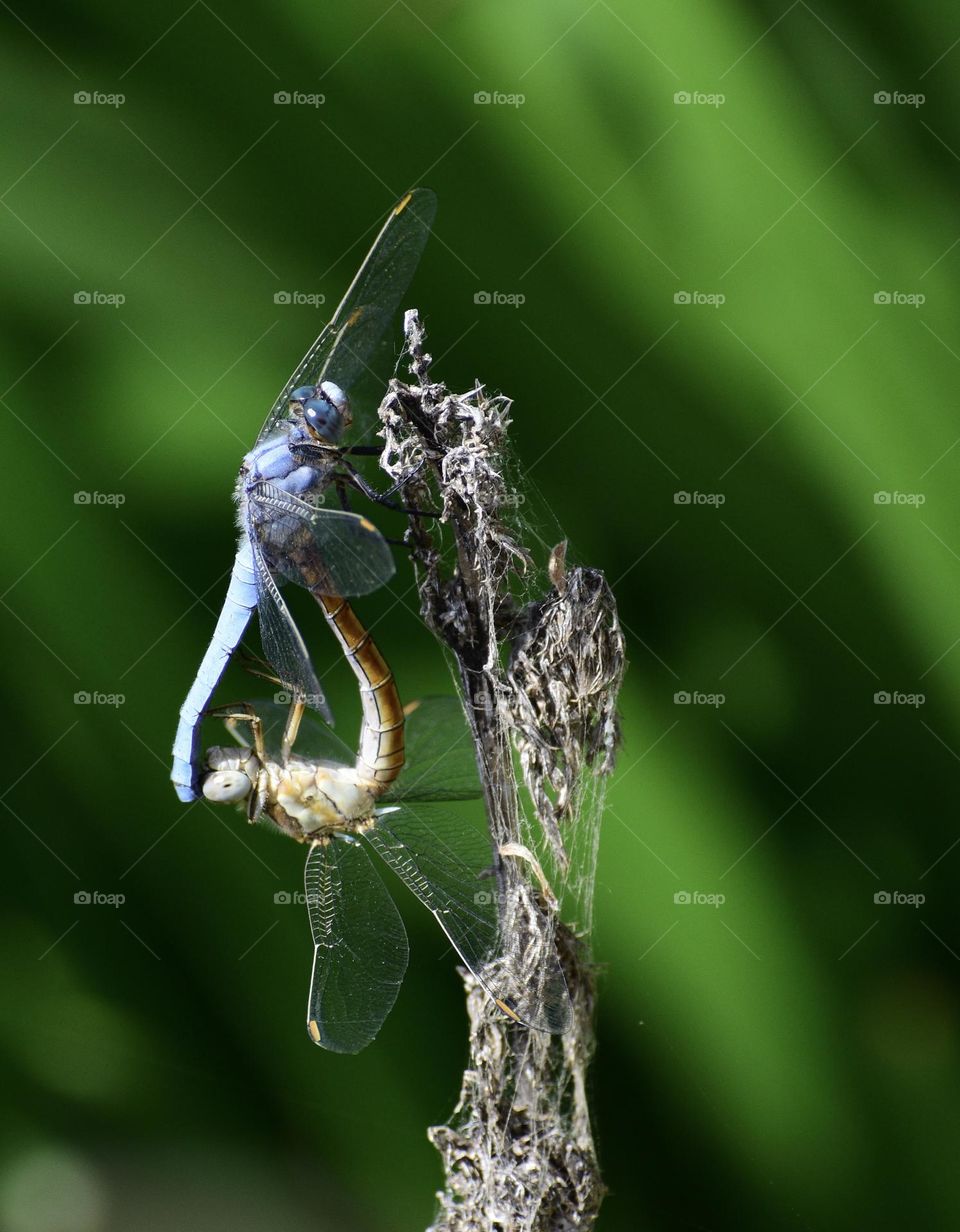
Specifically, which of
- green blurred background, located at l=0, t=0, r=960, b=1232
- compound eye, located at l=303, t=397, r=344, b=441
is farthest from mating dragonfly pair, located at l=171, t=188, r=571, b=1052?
green blurred background, located at l=0, t=0, r=960, b=1232

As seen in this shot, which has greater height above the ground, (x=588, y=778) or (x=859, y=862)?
(x=859, y=862)

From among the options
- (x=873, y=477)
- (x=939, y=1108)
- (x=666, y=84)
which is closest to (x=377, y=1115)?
(x=939, y=1108)

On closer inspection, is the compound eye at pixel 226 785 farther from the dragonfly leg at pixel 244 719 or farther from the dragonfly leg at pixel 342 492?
the dragonfly leg at pixel 342 492

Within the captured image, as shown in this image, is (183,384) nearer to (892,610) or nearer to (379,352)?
(379,352)

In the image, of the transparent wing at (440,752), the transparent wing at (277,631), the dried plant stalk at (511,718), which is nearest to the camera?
the dried plant stalk at (511,718)

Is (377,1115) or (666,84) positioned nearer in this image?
(666,84)

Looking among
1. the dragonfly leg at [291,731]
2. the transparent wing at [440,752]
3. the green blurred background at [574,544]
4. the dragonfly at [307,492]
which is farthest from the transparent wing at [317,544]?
the green blurred background at [574,544]

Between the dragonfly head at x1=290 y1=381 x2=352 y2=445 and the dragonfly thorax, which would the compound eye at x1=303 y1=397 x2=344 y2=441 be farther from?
the dragonfly thorax
